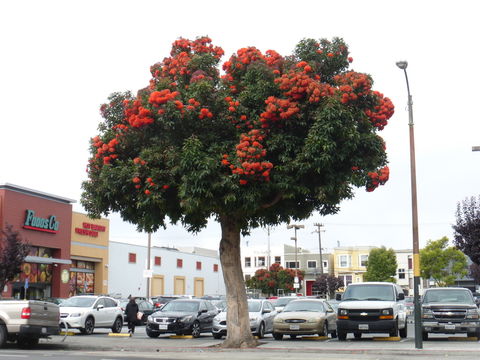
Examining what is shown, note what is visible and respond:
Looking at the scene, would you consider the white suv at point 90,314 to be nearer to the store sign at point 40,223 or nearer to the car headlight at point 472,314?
the store sign at point 40,223

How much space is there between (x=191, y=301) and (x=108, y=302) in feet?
13.9

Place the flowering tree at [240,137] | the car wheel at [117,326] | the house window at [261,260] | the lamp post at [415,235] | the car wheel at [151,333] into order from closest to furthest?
the flowering tree at [240,137] → the lamp post at [415,235] → the car wheel at [151,333] → the car wheel at [117,326] → the house window at [261,260]

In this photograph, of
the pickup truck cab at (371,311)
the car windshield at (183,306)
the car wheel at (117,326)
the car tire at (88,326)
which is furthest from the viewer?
the car wheel at (117,326)

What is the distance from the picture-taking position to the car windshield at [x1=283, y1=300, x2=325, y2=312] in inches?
986

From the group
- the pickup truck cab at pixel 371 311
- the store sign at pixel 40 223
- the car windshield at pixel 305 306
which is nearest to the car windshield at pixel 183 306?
the car windshield at pixel 305 306

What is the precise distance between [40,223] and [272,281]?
34743 millimetres

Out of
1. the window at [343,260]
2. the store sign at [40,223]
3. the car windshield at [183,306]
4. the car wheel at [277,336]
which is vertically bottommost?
the car wheel at [277,336]

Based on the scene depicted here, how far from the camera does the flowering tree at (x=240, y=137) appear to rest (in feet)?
57.5

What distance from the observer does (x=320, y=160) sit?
17172mm

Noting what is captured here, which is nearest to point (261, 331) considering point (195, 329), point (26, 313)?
point (195, 329)

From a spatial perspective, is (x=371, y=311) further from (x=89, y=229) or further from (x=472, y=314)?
(x=89, y=229)

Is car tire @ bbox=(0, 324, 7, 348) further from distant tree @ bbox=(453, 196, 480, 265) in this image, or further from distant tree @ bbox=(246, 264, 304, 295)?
distant tree @ bbox=(246, 264, 304, 295)

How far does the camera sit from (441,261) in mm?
82000

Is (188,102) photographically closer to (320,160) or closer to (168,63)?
(168,63)
